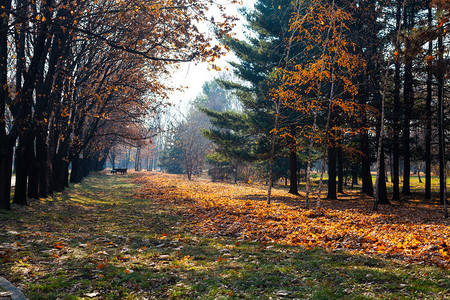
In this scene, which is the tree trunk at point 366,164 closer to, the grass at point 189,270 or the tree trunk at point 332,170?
the tree trunk at point 332,170

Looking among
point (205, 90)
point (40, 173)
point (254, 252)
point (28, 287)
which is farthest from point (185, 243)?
point (205, 90)

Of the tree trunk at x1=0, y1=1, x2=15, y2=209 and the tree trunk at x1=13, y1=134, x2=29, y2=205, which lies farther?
the tree trunk at x1=13, y1=134, x2=29, y2=205

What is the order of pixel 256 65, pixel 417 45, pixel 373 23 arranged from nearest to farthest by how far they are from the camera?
pixel 417 45, pixel 373 23, pixel 256 65

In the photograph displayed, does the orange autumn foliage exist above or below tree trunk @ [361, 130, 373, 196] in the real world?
below

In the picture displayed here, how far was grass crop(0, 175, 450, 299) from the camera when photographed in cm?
460

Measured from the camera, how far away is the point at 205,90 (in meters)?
84.8

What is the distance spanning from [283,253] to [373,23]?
1545cm

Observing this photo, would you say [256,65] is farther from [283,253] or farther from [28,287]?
[28,287]

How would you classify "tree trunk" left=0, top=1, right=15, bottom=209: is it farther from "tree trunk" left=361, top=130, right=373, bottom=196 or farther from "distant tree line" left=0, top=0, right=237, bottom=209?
"tree trunk" left=361, top=130, right=373, bottom=196

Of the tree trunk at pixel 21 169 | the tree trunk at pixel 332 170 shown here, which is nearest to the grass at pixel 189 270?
the tree trunk at pixel 21 169

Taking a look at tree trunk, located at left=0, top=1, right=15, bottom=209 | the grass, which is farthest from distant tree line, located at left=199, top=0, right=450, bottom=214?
tree trunk, located at left=0, top=1, right=15, bottom=209

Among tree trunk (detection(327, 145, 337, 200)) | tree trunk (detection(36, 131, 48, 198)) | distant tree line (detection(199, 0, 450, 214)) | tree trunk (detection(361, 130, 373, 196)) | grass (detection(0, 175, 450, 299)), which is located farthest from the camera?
tree trunk (detection(361, 130, 373, 196))

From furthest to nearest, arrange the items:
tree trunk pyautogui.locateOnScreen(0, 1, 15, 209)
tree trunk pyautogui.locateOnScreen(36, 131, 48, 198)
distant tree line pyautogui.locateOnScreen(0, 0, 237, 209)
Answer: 1. tree trunk pyautogui.locateOnScreen(36, 131, 48, 198)
2. tree trunk pyautogui.locateOnScreen(0, 1, 15, 209)
3. distant tree line pyautogui.locateOnScreen(0, 0, 237, 209)

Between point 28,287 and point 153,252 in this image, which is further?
point 153,252
